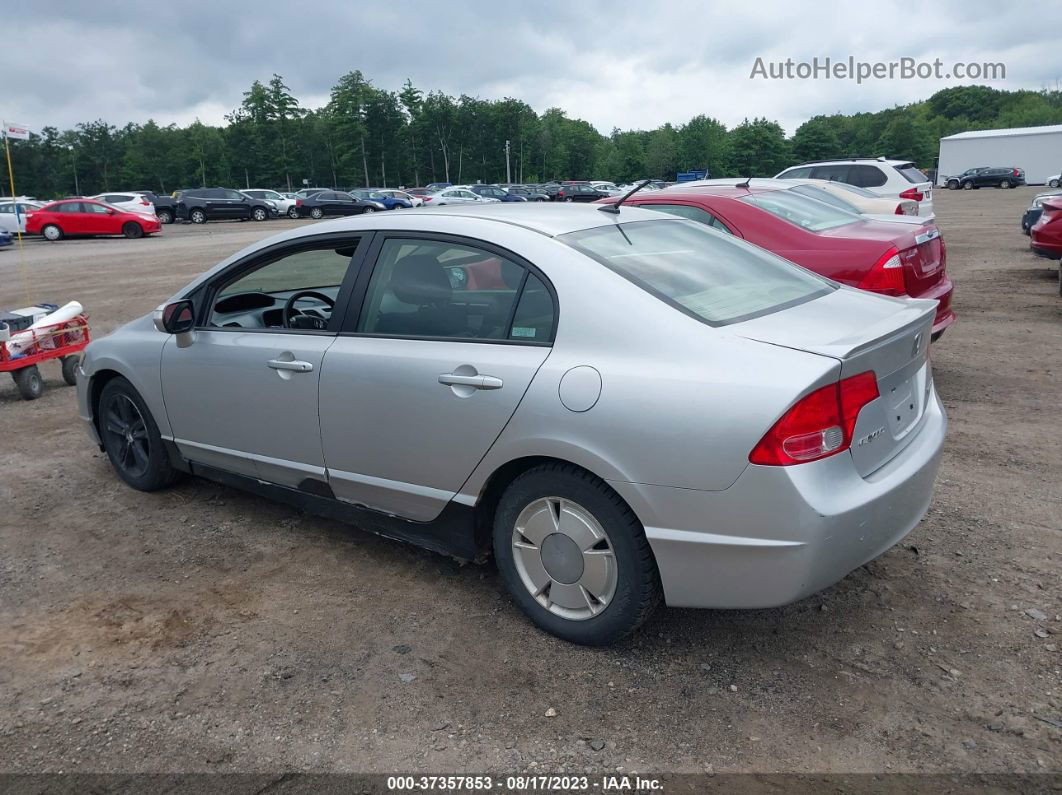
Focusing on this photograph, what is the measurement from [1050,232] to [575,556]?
10842mm

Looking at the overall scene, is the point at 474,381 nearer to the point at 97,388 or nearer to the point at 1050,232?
the point at 97,388

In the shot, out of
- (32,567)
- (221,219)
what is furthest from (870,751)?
(221,219)

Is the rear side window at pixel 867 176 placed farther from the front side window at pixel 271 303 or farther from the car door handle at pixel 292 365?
the car door handle at pixel 292 365

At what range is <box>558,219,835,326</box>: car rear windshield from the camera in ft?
10.3

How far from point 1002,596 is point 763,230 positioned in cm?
383

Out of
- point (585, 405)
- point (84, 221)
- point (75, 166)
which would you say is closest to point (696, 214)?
point (585, 405)

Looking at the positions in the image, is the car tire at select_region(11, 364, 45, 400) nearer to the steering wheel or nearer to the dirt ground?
the dirt ground

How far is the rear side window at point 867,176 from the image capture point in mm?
16625

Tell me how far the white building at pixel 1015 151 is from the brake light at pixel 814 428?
72.2m

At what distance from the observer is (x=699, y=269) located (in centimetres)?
347

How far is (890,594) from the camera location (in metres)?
3.49

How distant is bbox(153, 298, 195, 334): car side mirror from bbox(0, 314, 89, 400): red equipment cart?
3.30 m

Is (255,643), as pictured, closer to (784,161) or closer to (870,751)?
(870,751)

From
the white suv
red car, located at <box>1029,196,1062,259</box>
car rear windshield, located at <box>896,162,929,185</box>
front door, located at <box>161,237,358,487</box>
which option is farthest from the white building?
front door, located at <box>161,237,358,487</box>
